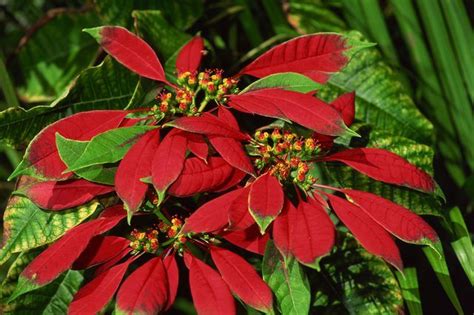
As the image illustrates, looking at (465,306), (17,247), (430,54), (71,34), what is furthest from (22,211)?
(430,54)

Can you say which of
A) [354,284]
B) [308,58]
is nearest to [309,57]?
[308,58]

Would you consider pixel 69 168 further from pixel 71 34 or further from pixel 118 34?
pixel 71 34

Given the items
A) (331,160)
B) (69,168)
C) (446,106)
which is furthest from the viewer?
(446,106)

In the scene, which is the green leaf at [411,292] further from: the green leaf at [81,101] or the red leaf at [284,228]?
the green leaf at [81,101]

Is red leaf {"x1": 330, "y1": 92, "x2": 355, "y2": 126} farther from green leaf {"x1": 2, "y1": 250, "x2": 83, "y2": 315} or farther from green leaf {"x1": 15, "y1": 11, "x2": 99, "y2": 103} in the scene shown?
green leaf {"x1": 15, "y1": 11, "x2": 99, "y2": 103}

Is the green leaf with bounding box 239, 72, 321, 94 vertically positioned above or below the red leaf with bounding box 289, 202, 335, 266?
above

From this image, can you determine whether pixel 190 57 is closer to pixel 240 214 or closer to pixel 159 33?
pixel 159 33

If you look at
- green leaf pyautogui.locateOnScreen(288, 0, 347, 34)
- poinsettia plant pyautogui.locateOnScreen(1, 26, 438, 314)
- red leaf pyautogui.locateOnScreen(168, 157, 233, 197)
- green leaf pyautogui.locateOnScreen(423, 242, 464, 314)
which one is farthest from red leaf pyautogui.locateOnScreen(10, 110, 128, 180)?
green leaf pyautogui.locateOnScreen(288, 0, 347, 34)
